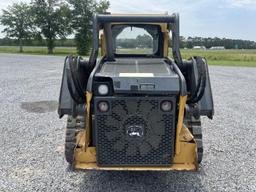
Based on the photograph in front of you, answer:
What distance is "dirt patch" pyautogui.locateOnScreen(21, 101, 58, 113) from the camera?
29.7 feet

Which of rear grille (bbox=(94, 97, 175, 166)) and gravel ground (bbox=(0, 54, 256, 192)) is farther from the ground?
rear grille (bbox=(94, 97, 175, 166))

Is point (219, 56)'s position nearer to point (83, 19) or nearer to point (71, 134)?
point (83, 19)

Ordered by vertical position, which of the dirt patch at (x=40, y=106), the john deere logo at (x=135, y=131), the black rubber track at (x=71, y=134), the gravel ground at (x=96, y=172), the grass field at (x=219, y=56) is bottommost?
the grass field at (x=219, y=56)

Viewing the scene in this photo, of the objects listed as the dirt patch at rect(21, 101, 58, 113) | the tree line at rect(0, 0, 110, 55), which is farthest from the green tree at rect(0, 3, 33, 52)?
the dirt patch at rect(21, 101, 58, 113)

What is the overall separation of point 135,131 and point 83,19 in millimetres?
45910

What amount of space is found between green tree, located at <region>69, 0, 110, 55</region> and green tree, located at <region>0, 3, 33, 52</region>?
7803mm

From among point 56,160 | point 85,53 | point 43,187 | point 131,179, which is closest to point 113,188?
point 131,179

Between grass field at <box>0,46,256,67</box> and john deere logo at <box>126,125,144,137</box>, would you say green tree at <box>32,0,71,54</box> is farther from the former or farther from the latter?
john deere logo at <box>126,125,144,137</box>

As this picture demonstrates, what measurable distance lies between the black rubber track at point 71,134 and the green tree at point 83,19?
139 ft

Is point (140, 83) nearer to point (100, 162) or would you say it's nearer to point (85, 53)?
point (100, 162)

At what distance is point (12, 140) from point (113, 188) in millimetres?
2741

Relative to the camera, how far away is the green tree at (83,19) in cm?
4709

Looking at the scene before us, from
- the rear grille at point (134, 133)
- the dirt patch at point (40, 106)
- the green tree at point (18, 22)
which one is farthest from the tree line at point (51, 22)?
the rear grille at point (134, 133)

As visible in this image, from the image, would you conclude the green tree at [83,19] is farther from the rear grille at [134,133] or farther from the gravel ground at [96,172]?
the rear grille at [134,133]
